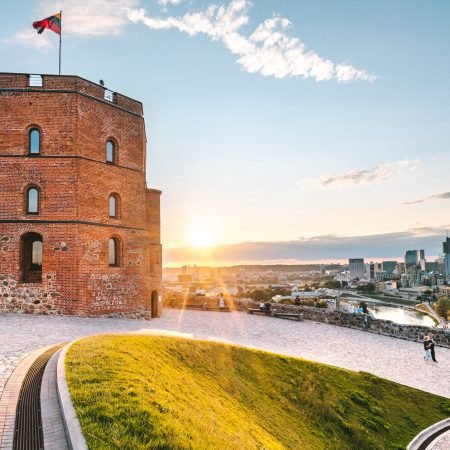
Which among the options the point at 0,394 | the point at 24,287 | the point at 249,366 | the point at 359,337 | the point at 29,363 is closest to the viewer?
the point at 0,394

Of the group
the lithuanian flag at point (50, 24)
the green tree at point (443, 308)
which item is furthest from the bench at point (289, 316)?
the green tree at point (443, 308)

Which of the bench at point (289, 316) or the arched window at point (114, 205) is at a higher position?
the arched window at point (114, 205)

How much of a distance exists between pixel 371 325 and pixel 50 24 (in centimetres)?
2323

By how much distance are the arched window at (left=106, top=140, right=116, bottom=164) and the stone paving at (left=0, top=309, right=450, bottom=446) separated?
8487 mm

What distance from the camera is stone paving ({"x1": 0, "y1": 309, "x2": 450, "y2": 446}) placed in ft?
41.7

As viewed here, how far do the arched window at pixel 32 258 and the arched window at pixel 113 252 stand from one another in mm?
3374

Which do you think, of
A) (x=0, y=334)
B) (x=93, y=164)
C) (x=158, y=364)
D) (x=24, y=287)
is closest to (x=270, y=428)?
(x=158, y=364)

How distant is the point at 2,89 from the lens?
18.4m

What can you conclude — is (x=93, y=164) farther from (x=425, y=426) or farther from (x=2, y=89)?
(x=425, y=426)

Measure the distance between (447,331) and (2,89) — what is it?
24.7 m

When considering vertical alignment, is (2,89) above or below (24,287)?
above

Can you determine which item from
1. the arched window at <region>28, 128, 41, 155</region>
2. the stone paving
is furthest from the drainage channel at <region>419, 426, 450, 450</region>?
the arched window at <region>28, 128, 41, 155</region>

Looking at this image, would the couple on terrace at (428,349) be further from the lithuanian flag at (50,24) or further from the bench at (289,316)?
the lithuanian flag at (50,24)

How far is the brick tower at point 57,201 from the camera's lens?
57.9 feet
